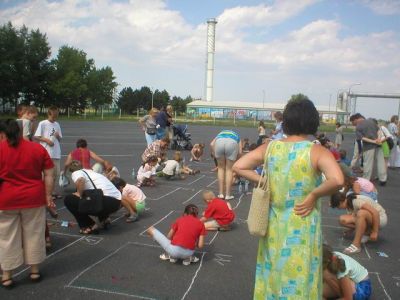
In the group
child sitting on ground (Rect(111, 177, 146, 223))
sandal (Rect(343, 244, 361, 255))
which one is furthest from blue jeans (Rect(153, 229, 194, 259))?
sandal (Rect(343, 244, 361, 255))

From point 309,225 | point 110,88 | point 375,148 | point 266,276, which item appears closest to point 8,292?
point 266,276

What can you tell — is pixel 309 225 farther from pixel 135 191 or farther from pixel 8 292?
pixel 135 191

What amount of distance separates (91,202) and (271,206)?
319 centimetres

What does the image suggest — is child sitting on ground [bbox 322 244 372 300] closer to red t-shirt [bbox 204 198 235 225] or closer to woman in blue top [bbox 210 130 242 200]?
red t-shirt [bbox 204 198 235 225]

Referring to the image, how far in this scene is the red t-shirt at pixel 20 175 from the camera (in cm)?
374

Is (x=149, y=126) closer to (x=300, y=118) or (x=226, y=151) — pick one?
(x=226, y=151)

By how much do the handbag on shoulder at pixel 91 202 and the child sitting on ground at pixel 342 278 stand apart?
9.71ft

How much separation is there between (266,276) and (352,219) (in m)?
3.31

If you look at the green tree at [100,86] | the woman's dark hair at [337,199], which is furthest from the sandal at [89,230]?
the green tree at [100,86]

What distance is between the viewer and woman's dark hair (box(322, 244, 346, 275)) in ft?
11.0

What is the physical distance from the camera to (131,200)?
242 inches

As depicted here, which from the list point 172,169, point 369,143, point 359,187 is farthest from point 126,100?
point 359,187

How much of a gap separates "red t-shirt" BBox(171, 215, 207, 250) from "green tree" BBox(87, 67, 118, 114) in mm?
60420

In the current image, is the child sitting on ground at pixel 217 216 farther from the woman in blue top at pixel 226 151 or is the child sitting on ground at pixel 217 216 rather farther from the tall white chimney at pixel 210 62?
the tall white chimney at pixel 210 62
